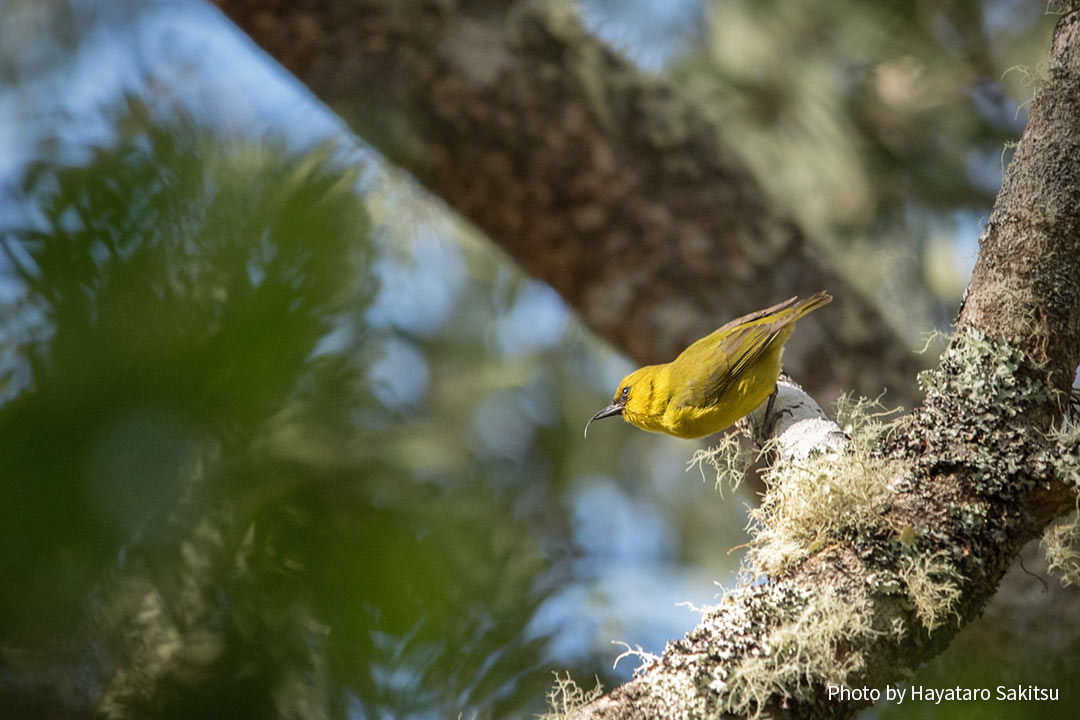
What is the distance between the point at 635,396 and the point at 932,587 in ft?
4.93

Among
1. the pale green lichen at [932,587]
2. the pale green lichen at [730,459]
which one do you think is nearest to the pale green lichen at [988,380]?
the pale green lichen at [932,587]

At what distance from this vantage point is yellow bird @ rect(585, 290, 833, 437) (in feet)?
6.59

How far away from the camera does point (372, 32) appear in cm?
305

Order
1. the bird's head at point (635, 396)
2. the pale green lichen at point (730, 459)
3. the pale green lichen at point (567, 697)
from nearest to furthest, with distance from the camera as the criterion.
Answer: the pale green lichen at point (567, 697)
the pale green lichen at point (730, 459)
the bird's head at point (635, 396)

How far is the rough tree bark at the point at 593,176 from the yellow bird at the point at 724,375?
3.43 ft

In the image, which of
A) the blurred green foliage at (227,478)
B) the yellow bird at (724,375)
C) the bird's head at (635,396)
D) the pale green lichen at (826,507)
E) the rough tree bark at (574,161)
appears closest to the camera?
the blurred green foliage at (227,478)

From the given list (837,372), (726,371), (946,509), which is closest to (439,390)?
(837,372)

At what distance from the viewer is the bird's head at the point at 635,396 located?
94.7 inches

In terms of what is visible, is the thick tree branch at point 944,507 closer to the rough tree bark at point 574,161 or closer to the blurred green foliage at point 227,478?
the blurred green foliage at point 227,478

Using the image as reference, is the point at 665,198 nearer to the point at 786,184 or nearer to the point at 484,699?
the point at 786,184

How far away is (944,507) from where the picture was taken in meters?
1.05

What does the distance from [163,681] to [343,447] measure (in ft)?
0.57

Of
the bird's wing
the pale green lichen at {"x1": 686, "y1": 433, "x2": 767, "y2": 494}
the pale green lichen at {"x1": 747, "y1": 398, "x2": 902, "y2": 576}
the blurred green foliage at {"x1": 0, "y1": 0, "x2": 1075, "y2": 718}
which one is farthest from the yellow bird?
the blurred green foliage at {"x1": 0, "y1": 0, "x2": 1075, "y2": 718}

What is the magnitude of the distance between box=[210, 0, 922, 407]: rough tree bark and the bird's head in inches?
34.6
